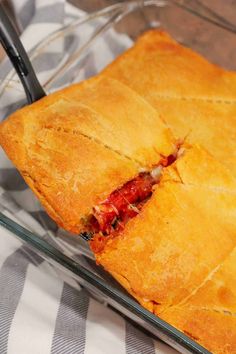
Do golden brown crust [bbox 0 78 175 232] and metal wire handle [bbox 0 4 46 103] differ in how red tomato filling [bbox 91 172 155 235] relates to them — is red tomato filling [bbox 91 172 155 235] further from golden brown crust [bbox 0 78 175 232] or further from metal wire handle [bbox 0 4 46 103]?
metal wire handle [bbox 0 4 46 103]

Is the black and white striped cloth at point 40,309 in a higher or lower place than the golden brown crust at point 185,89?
lower

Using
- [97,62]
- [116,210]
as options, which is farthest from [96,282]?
[97,62]

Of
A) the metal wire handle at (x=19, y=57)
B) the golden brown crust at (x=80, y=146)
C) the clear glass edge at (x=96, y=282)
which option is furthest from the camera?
the metal wire handle at (x=19, y=57)

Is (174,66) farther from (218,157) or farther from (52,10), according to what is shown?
(52,10)

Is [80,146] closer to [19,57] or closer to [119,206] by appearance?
[119,206]

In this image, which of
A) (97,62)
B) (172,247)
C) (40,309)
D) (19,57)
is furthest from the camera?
(97,62)

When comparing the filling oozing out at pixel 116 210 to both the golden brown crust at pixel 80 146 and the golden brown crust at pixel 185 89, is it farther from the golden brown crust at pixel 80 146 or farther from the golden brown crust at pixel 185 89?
the golden brown crust at pixel 185 89

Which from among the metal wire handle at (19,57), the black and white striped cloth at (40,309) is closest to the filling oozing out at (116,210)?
the black and white striped cloth at (40,309)
